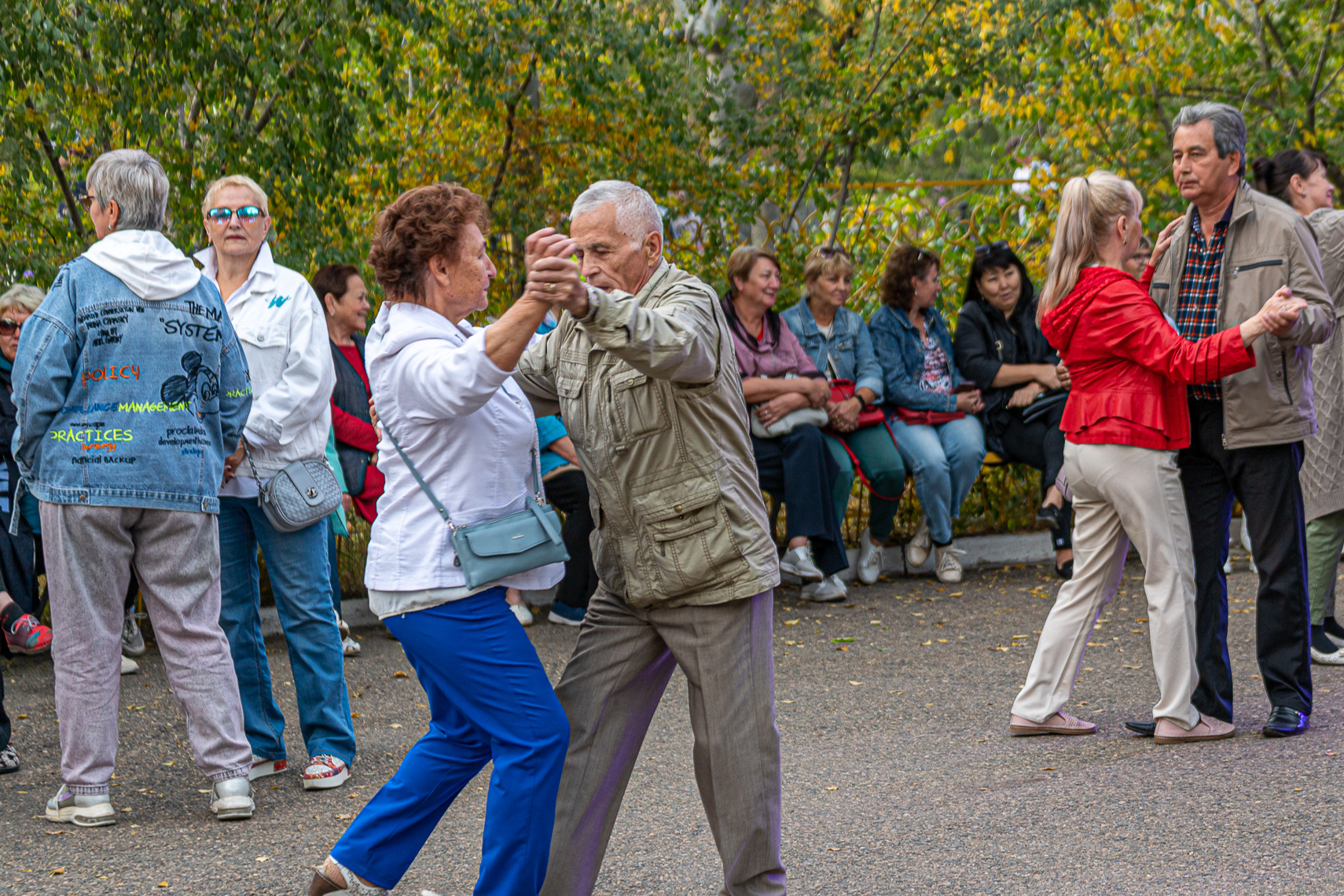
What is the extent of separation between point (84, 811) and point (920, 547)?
218 inches

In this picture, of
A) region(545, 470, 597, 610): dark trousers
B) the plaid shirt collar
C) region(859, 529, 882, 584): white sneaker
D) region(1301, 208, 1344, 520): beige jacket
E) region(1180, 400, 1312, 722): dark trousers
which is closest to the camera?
region(1180, 400, 1312, 722): dark trousers

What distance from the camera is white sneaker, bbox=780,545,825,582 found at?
8.26 meters

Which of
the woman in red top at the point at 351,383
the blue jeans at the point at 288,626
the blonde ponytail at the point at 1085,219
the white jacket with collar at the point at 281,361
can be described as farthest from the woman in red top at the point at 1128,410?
the woman in red top at the point at 351,383

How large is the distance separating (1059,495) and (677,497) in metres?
5.65

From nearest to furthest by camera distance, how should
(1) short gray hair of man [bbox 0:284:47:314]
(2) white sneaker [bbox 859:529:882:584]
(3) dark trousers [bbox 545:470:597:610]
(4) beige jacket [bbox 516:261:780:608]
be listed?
(4) beige jacket [bbox 516:261:780:608], (1) short gray hair of man [bbox 0:284:47:314], (3) dark trousers [bbox 545:470:597:610], (2) white sneaker [bbox 859:529:882:584]

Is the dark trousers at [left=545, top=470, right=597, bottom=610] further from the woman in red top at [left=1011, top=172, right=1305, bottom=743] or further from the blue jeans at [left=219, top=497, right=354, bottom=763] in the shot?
the woman in red top at [left=1011, top=172, right=1305, bottom=743]

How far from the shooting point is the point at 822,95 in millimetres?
10156

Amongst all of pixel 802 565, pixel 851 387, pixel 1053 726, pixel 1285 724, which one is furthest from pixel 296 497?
pixel 851 387

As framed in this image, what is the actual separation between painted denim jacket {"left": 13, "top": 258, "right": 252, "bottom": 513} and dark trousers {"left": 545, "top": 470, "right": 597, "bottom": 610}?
307 cm

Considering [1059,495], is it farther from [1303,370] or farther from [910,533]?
[1303,370]

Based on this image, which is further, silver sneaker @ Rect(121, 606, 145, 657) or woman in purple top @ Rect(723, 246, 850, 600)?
woman in purple top @ Rect(723, 246, 850, 600)

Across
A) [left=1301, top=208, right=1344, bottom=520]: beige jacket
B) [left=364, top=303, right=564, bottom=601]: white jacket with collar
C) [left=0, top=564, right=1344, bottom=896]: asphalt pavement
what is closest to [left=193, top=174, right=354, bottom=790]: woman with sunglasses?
[left=0, top=564, right=1344, bottom=896]: asphalt pavement

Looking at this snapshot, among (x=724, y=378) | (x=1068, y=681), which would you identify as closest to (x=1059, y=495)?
(x=1068, y=681)

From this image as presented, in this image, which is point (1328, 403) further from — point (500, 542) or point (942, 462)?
point (500, 542)
